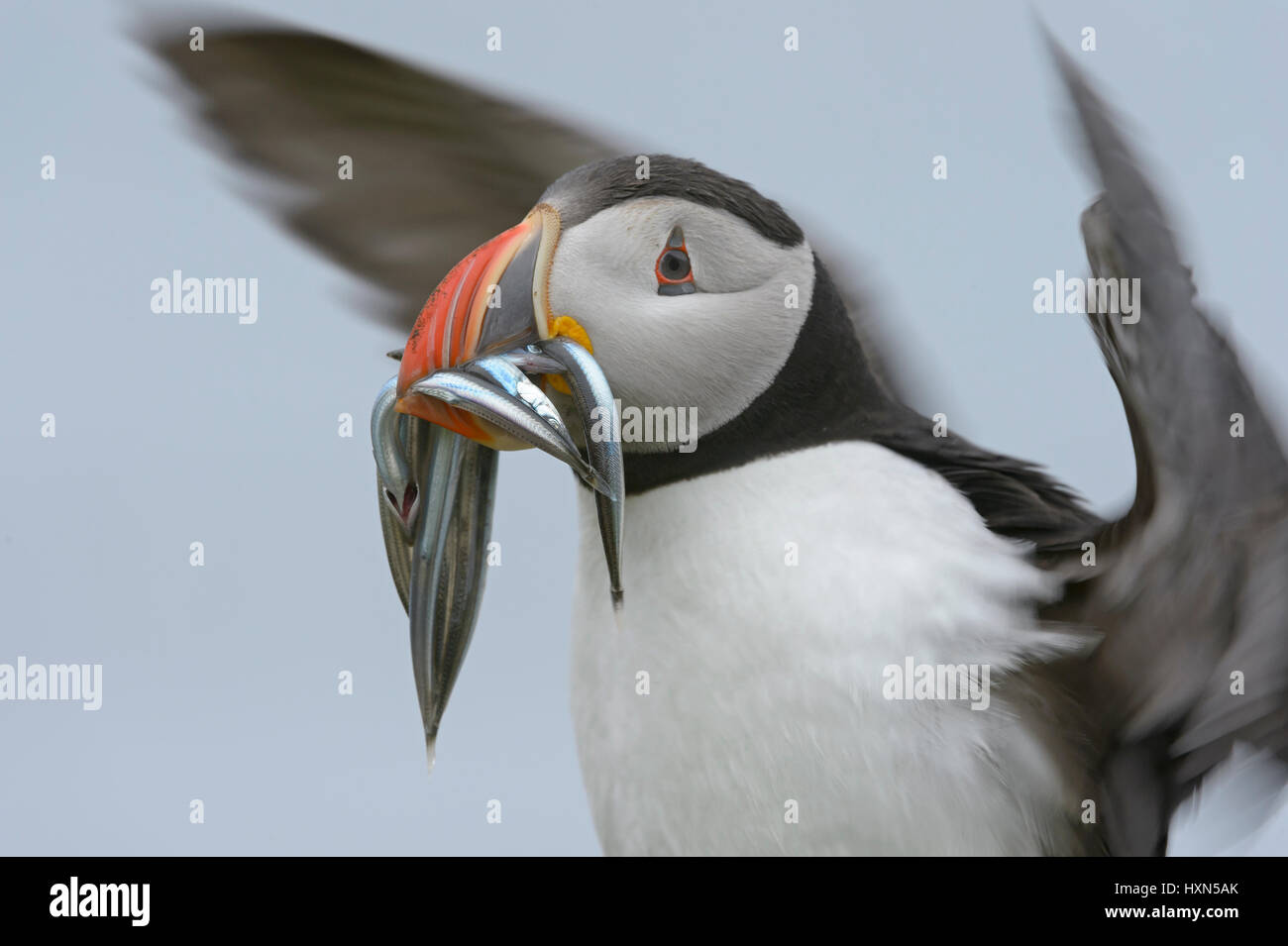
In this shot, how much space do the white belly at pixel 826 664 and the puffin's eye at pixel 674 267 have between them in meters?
0.35

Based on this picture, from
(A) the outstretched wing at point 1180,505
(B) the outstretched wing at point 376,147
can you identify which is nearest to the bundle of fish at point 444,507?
(A) the outstretched wing at point 1180,505

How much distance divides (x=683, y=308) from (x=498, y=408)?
0.39 meters

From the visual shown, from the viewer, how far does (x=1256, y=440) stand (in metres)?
2.40

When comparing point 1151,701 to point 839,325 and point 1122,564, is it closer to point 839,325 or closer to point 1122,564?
point 1122,564

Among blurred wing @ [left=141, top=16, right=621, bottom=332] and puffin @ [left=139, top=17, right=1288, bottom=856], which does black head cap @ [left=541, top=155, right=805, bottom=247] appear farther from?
blurred wing @ [left=141, top=16, right=621, bottom=332]

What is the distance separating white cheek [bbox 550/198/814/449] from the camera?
254 centimetres

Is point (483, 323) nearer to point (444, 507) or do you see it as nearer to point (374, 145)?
point (444, 507)

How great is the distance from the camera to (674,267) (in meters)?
2.60

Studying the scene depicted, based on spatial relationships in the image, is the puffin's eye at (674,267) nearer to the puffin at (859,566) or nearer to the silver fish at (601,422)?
the puffin at (859,566)

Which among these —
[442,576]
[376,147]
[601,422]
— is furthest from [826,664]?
[376,147]

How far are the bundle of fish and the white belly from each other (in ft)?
0.66

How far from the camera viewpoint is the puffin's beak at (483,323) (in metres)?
2.50
